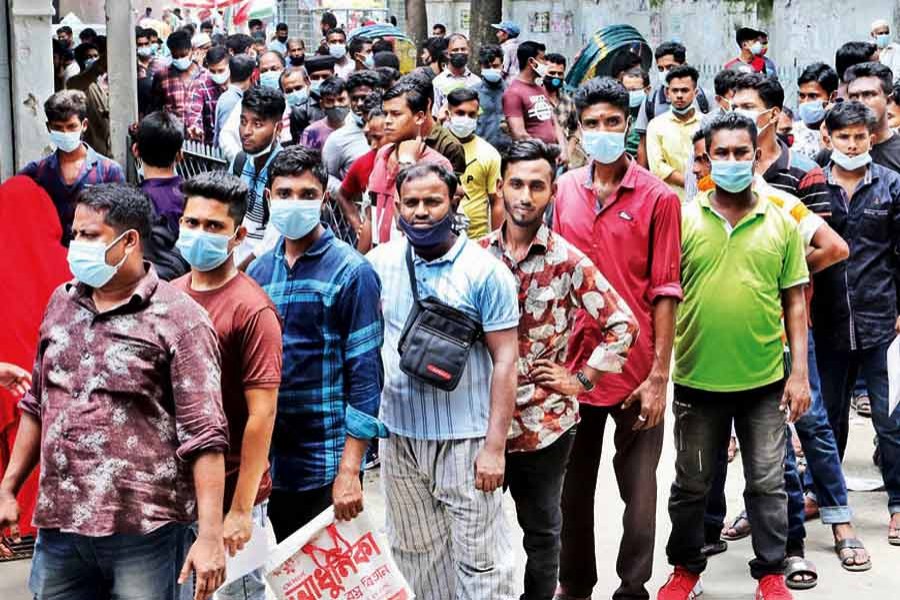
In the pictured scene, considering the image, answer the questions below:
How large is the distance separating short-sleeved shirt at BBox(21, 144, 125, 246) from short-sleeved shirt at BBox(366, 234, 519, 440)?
2276 millimetres

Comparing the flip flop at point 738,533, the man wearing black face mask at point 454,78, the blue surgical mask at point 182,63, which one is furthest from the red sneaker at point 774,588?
the blue surgical mask at point 182,63

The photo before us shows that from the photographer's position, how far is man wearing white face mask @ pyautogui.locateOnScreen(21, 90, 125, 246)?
6773 mm

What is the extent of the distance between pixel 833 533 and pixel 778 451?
3.91 feet

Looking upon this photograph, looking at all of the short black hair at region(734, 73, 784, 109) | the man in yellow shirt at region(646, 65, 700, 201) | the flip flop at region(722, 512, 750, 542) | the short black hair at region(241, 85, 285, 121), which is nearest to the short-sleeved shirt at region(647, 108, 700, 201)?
the man in yellow shirt at region(646, 65, 700, 201)

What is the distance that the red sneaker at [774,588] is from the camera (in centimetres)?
588

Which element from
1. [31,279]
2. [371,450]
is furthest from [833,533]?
[31,279]

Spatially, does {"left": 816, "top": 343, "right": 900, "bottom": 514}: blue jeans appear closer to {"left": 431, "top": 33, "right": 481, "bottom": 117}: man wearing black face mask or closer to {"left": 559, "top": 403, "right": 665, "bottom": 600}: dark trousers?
{"left": 559, "top": 403, "right": 665, "bottom": 600}: dark trousers

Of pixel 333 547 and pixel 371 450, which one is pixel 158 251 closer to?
pixel 333 547

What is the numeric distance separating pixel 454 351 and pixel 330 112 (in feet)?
17.4

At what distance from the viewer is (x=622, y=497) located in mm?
5785

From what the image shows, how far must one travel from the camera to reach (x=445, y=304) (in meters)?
4.78

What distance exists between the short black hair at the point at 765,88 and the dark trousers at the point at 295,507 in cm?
299

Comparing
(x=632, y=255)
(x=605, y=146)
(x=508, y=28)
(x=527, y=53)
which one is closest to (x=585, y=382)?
(x=632, y=255)

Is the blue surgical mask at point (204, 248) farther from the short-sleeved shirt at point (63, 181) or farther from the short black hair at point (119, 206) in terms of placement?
the short-sleeved shirt at point (63, 181)
